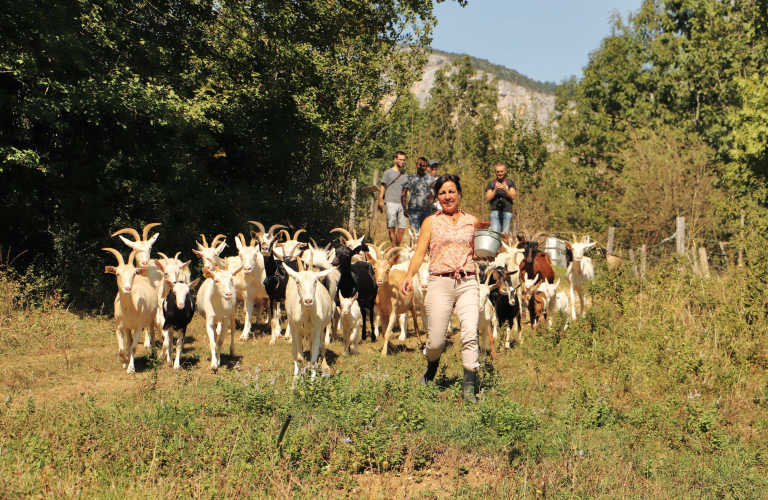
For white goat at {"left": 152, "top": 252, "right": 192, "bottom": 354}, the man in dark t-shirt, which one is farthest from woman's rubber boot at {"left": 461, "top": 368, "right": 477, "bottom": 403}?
the man in dark t-shirt

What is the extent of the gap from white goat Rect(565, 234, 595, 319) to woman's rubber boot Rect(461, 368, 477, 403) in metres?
7.39

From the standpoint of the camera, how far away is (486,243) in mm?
6242

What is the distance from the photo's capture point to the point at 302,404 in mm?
6012

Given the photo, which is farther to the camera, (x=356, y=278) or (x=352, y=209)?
(x=352, y=209)

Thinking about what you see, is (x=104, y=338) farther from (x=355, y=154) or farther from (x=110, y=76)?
(x=355, y=154)

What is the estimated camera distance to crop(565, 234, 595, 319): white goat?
13.1 m

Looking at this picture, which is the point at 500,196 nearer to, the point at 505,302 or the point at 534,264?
the point at 505,302

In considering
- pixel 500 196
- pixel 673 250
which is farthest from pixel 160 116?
pixel 673 250

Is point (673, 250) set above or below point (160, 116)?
below

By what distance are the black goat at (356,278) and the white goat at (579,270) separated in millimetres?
4679

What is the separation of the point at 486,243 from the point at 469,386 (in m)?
1.44

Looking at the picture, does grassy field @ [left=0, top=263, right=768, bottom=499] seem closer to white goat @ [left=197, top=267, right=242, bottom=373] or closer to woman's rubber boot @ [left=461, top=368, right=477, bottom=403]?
woman's rubber boot @ [left=461, top=368, right=477, bottom=403]

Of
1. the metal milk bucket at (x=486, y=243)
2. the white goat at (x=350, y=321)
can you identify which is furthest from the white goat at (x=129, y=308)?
the metal milk bucket at (x=486, y=243)

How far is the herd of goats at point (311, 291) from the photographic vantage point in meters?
8.57
